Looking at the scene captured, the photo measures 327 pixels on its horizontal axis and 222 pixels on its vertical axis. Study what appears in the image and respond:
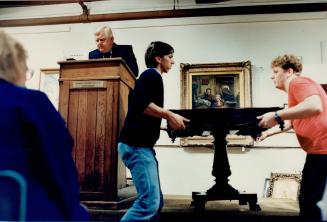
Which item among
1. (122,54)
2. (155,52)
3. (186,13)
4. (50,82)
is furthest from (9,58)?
(50,82)

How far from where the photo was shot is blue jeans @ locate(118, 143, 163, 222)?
2182 mm

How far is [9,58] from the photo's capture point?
4.20ft

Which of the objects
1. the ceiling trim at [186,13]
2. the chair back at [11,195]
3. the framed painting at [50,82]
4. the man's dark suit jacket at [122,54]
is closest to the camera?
the chair back at [11,195]

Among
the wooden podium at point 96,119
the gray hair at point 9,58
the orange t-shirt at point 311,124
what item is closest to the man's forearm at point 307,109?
the orange t-shirt at point 311,124

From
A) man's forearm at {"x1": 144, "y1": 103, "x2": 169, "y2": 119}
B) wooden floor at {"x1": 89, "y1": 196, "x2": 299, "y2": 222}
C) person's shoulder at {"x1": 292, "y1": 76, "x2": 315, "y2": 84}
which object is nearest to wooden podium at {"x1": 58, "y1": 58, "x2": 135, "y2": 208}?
wooden floor at {"x1": 89, "y1": 196, "x2": 299, "y2": 222}

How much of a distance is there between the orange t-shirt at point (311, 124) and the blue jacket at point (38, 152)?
172cm

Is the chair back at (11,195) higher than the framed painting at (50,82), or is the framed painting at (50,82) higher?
the framed painting at (50,82)

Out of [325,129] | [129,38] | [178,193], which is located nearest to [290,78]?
[325,129]

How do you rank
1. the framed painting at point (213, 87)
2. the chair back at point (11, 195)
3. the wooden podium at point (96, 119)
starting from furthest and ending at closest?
the framed painting at point (213, 87) < the wooden podium at point (96, 119) < the chair back at point (11, 195)

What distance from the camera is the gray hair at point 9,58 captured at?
1.27 meters

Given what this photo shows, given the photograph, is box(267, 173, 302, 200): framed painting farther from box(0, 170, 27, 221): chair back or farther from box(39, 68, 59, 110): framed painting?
box(0, 170, 27, 221): chair back

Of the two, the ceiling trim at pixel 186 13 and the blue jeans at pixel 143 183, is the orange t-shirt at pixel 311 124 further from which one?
the ceiling trim at pixel 186 13

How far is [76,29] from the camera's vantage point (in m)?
6.48

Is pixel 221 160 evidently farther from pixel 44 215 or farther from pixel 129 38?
pixel 129 38
